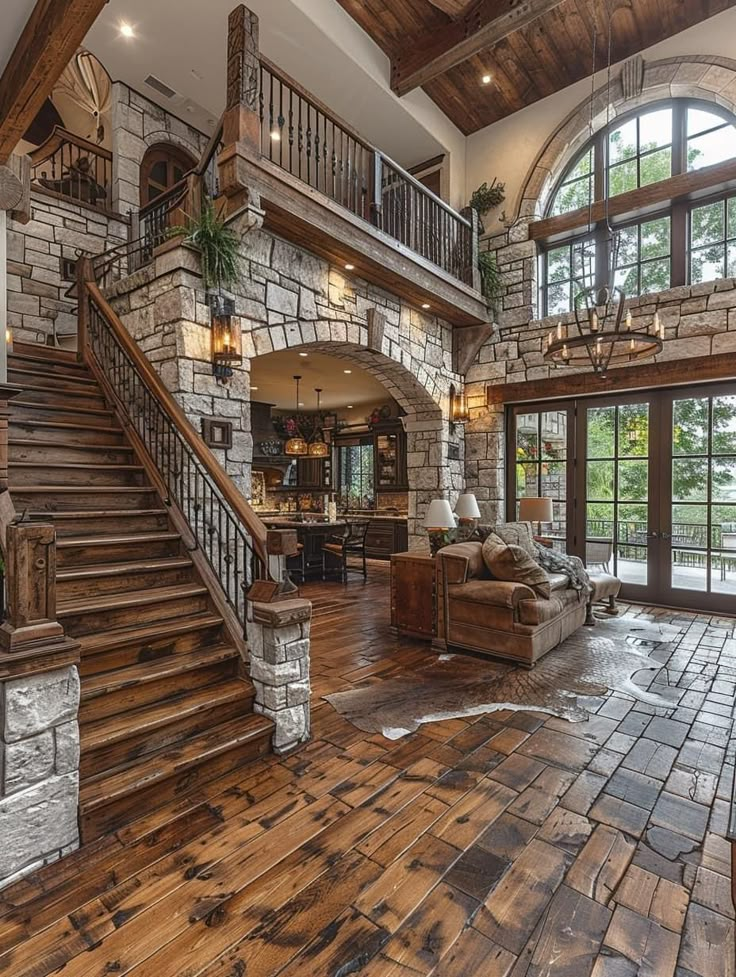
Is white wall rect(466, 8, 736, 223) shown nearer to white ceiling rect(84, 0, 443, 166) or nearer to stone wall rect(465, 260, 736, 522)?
white ceiling rect(84, 0, 443, 166)

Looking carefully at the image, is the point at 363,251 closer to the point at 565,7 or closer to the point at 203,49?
the point at 203,49

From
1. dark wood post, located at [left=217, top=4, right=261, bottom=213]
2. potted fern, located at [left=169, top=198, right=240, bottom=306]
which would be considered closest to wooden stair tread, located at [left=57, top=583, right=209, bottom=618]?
potted fern, located at [left=169, top=198, right=240, bottom=306]

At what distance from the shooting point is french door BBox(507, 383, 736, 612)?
5230 mm

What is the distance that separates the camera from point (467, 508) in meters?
5.07

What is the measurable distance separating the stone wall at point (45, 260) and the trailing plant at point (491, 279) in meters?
4.76

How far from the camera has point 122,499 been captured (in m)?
3.54

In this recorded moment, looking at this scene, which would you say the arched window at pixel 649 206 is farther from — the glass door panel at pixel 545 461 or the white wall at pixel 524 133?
the glass door panel at pixel 545 461

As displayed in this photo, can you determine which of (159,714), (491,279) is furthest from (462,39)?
(159,714)

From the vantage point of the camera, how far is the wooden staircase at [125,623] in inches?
82.4

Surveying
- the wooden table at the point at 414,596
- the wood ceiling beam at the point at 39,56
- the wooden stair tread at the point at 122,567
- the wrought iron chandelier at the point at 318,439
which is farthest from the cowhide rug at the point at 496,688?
the wrought iron chandelier at the point at 318,439

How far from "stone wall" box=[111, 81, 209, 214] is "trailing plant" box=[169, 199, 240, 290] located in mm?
3265

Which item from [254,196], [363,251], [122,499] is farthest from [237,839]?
[363,251]

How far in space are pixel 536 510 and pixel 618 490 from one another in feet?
3.83

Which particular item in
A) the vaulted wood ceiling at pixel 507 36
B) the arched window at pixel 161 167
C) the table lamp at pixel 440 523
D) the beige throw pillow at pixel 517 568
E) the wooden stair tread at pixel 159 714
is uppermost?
the vaulted wood ceiling at pixel 507 36
